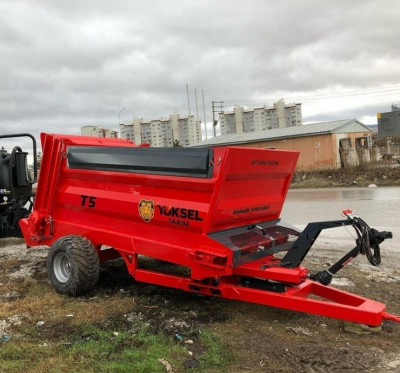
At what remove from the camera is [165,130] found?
2566 inches

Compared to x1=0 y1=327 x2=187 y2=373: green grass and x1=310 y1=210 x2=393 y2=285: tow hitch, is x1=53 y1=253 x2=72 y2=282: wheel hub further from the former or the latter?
x1=310 y1=210 x2=393 y2=285: tow hitch

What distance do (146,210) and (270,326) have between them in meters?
1.86

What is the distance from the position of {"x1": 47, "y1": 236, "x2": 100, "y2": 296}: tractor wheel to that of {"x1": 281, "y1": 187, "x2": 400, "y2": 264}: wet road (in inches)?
184

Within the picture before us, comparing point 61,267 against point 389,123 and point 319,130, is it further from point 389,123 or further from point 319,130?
point 389,123

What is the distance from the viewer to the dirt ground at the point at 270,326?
3736 millimetres

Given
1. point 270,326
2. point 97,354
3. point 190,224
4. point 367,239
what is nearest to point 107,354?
point 97,354

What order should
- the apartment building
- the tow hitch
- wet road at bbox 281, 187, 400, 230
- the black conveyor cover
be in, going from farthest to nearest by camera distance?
the apartment building → wet road at bbox 281, 187, 400, 230 → the black conveyor cover → the tow hitch

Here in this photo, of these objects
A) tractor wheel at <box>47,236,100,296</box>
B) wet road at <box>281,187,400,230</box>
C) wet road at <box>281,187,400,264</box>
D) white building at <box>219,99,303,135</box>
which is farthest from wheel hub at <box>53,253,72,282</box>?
white building at <box>219,99,303,135</box>

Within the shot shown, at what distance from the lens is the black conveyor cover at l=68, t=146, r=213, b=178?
4.62 metres

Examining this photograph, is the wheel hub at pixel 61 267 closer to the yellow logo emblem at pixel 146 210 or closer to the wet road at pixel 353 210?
the yellow logo emblem at pixel 146 210

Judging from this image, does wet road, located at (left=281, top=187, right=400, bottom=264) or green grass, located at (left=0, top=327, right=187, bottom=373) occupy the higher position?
green grass, located at (left=0, top=327, right=187, bottom=373)

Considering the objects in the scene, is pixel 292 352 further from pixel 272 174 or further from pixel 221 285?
pixel 272 174

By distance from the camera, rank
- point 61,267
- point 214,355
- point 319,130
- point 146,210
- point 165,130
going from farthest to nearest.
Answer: point 165,130
point 319,130
point 61,267
point 146,210
point 214,355

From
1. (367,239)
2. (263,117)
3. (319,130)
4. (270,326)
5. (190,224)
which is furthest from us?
(263,117)
